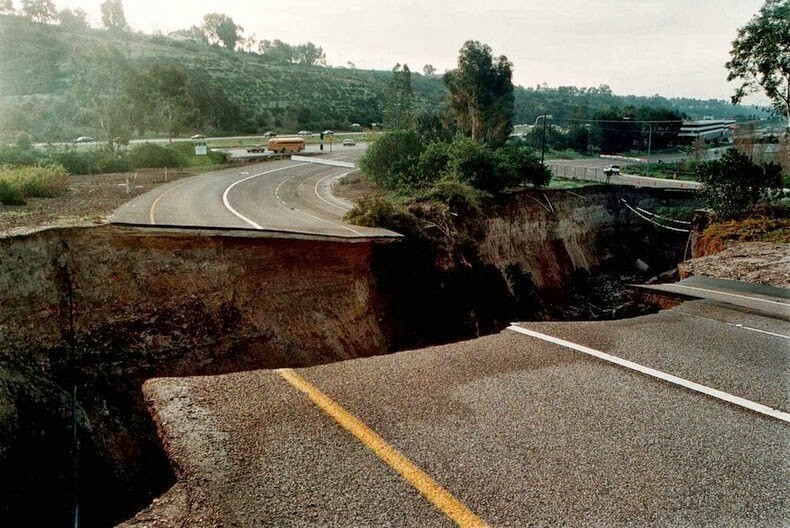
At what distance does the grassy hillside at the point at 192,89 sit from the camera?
60156mm

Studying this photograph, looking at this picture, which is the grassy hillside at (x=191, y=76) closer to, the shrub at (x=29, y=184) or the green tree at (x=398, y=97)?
the green tree at (x=398, y=97)

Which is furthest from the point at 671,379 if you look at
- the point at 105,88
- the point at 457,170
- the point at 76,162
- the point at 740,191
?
the point at 105,88

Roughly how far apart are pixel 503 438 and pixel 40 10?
5638 inches

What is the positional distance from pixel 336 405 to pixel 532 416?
6.72 ft

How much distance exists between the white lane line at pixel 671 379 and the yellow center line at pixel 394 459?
3.52 metres

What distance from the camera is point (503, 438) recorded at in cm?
534

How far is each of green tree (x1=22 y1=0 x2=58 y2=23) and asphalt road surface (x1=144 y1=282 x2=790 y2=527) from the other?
136830 mm

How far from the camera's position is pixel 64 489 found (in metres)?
9.89

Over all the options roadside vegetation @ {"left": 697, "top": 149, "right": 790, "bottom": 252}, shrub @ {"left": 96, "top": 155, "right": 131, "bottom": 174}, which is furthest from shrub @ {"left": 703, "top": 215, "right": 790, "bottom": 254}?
shrub @ {"left": 96, "top": 155, "right": 131, "bottom": 174}

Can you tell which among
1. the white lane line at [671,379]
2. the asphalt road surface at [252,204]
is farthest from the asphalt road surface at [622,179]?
the white lane line at [671,379]

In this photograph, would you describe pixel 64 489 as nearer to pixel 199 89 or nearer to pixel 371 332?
pixel 371 332

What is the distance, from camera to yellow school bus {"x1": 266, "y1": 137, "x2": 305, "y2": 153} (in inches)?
2010

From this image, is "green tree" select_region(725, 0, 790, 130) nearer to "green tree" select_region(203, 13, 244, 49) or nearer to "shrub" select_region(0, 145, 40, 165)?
"shrub" select_region(0, 145, 40, 165)

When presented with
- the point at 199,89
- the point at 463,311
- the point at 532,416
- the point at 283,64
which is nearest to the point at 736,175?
the point at 463,311
